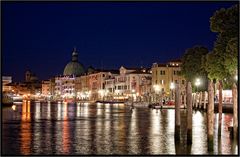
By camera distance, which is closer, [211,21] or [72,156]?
[72,156]

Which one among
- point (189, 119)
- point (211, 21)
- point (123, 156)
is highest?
point (211, 21)

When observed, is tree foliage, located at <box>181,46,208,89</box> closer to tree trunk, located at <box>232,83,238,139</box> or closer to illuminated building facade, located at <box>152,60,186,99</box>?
tree trunk, located at <box>232,83,238,139</box>

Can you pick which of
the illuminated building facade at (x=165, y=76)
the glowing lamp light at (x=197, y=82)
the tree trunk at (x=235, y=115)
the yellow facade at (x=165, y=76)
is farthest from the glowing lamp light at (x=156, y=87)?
the tree trunk at (x=235, y=115)

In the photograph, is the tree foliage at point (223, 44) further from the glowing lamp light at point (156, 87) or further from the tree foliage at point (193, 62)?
the glowing lamp light at point (156, 87)

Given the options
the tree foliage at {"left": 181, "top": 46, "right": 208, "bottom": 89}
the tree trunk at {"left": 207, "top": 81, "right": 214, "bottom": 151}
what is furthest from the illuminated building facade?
the tree trunk at {"left": 207, "top": 81, "right": 214, "bottom": 151}

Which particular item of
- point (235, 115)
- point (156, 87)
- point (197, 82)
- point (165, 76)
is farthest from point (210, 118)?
point (165, 76)

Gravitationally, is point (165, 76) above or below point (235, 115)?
above

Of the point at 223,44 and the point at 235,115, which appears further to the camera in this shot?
the point at 223,44

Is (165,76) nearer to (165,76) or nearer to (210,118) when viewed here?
(165,76)

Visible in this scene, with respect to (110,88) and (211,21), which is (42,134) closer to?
(211,21)

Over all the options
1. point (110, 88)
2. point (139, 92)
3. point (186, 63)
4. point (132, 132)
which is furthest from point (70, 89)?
point (132, 132)

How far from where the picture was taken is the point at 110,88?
142375 mm

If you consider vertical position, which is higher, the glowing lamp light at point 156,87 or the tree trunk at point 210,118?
the glowing lamp light at point 156,87

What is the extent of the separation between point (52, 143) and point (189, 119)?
263 inches
